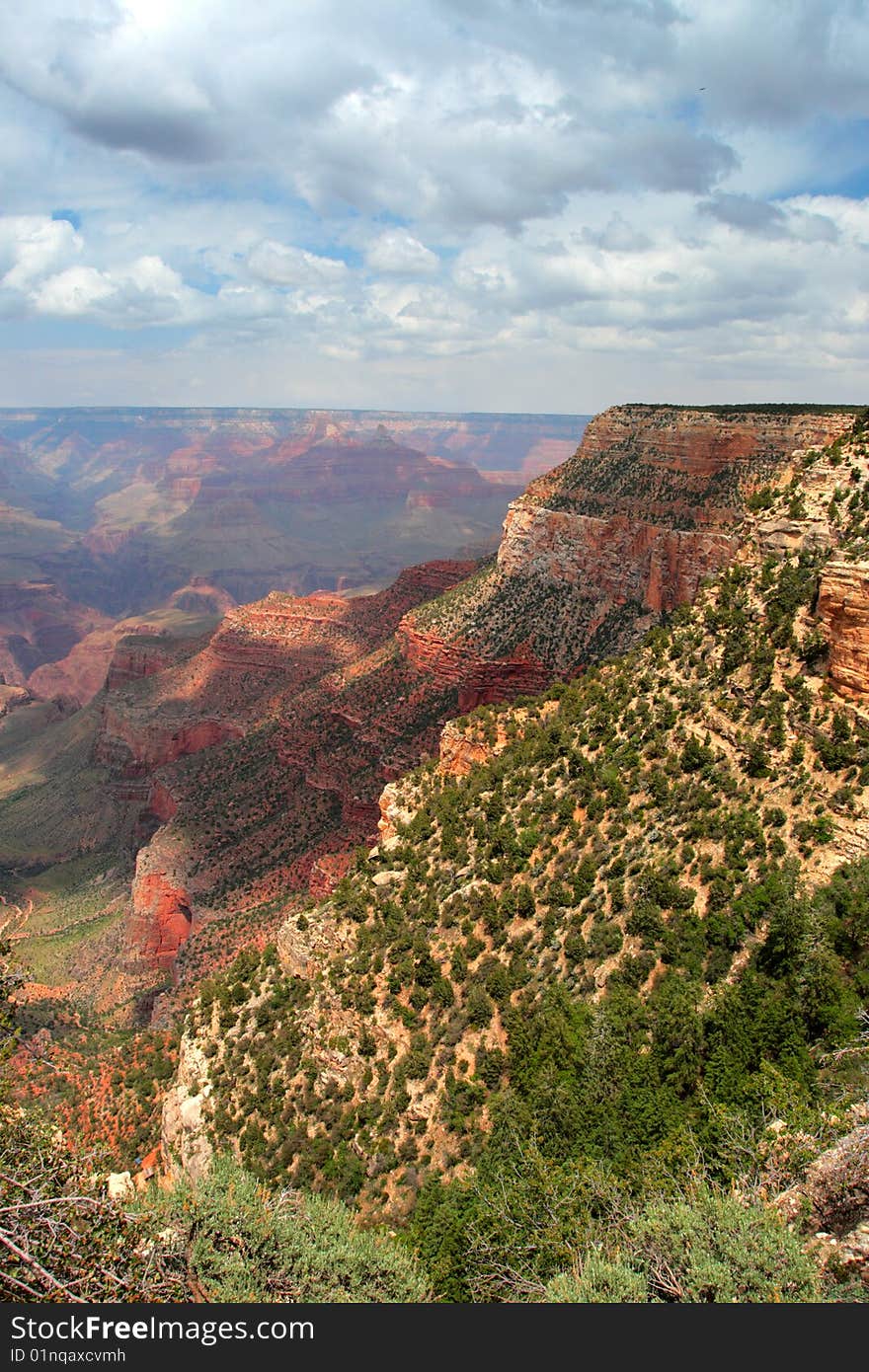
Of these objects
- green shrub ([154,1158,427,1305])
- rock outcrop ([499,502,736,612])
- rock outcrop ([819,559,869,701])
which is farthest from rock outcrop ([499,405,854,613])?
green shrub ([154,1158,427,1305])

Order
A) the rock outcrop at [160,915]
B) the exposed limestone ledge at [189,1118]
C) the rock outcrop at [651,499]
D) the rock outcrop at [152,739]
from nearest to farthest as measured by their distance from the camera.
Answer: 1. the exposed limestone ledge at [189,1118]
2. the rock outcrop at [651,499]
3. the rock outcrop at [160,915]
4. the rock outcrop at [152,739]

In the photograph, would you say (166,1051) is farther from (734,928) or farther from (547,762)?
(734,928)

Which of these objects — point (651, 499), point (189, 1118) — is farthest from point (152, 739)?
point (189, 1118)

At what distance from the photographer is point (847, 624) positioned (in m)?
16.5

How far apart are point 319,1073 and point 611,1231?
9.28m

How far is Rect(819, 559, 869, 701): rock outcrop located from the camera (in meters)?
16.2

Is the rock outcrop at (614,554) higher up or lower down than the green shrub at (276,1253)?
higher up

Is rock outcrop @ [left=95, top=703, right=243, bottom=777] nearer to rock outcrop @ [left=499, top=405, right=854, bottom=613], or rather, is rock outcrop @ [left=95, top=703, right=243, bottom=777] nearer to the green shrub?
rock outcrop @ [left=499, top=405, right=854, bottom=613]

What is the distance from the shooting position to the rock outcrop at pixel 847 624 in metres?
16.2

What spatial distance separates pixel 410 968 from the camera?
1934 cm

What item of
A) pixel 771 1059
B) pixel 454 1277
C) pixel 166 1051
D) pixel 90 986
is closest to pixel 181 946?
pixel 90 986

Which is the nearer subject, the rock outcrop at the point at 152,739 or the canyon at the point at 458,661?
the canyon at the point at 458,661

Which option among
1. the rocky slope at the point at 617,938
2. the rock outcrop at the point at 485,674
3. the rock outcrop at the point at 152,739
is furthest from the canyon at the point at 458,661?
the rocky slope at the point at 617,938

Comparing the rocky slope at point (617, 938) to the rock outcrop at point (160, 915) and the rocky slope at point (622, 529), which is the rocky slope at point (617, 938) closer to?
the rocky slope at point (622, 529)
